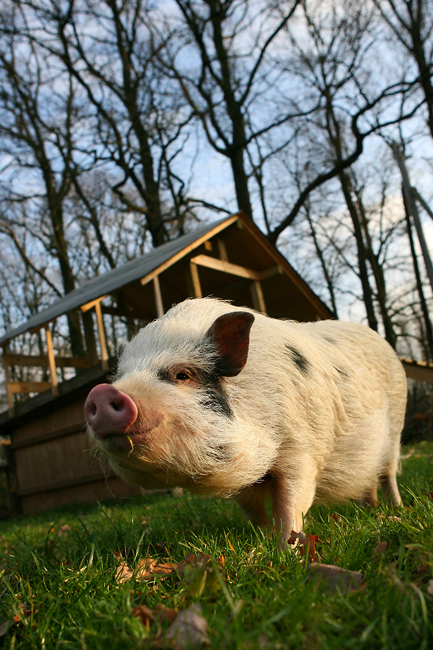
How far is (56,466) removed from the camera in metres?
9.58

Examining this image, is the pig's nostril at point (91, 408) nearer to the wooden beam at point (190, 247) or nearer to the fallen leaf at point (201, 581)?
the fallen leaf at point (201, 581)

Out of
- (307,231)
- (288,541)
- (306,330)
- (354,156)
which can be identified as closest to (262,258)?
(354,156)

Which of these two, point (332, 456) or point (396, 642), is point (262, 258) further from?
point (396, 642)

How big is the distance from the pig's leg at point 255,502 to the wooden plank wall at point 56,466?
204 inches

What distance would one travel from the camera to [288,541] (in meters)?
2.41

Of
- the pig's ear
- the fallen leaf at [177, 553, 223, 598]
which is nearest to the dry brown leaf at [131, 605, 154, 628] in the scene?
the fallen leaf at [177, 553, 223, 598]

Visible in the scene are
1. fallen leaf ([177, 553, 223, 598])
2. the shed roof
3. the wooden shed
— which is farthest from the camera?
the wooden shed

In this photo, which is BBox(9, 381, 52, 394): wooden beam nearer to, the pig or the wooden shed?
the wooden shed

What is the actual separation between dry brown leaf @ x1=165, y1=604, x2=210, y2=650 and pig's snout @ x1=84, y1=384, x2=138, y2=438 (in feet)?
2.59

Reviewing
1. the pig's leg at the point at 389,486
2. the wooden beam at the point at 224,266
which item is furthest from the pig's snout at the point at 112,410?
the wooden beam at the point at 224,266

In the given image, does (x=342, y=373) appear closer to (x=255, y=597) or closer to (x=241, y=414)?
(x=241, y=414)

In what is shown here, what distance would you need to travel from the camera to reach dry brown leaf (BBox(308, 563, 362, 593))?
1681mm

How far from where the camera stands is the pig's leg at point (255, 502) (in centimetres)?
306

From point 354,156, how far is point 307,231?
34.5 ft
